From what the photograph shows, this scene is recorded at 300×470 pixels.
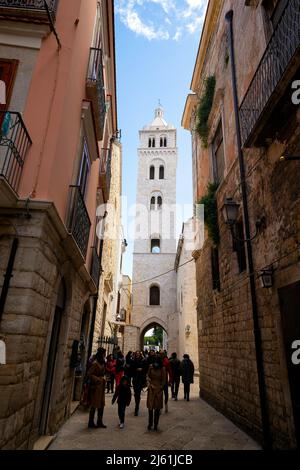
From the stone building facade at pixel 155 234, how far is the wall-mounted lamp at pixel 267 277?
22.8 meters

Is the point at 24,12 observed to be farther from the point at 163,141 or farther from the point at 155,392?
the point at 163,141

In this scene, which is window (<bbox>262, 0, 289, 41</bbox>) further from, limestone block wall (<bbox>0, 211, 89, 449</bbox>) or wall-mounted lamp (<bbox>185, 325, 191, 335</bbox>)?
wall-mounted lamp (<bbox>185, 325, 191, 335</bbox>)

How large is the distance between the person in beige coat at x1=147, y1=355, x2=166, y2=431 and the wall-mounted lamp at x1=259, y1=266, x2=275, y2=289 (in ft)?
9.99

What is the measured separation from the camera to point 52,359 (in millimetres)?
5844

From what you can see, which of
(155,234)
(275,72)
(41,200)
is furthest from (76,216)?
(155,234)

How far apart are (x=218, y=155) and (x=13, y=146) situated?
738cm

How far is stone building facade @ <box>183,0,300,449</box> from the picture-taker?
4.45 m

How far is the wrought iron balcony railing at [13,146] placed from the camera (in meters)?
3.98

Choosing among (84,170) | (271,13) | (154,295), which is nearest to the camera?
(271,13)

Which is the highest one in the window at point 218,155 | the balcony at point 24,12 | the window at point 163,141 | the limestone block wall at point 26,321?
the window at point 163,141

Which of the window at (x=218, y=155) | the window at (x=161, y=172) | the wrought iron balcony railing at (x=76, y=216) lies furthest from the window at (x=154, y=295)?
the wrought iron balcony railing at (x=76, y=216)

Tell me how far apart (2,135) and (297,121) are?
430 centimetres

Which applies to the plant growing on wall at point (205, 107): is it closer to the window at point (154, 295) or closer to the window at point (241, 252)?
the window at point (241, 252)
